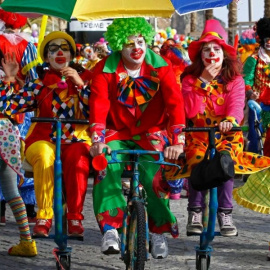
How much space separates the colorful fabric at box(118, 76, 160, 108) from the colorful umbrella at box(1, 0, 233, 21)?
501 mm

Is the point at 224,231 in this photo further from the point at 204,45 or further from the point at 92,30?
the point at 92,30

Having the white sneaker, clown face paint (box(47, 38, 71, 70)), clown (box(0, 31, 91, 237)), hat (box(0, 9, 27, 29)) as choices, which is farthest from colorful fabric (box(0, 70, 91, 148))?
hat (box(0, 9, 27, 29))

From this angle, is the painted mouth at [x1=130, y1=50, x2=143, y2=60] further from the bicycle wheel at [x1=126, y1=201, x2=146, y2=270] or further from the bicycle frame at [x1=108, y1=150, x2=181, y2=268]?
the bicycle wheel at [x1=126, y1=201, x2=146, y2=270]

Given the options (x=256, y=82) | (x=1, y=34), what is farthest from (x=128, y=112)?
(x=256, y=82)

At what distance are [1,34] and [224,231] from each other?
3210mm

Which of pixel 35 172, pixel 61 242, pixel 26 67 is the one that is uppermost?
pixel 26 67

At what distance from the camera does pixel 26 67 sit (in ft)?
28.6

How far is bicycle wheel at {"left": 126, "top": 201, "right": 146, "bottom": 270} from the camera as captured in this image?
246 inches

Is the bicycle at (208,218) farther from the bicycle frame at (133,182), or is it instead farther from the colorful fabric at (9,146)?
the colorful fabric at (9,146)

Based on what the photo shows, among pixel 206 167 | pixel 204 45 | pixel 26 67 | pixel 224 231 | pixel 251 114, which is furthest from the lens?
pixel 251 114

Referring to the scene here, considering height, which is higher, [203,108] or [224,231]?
[203,108]

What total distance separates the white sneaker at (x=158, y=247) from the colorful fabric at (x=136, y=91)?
0.98 m

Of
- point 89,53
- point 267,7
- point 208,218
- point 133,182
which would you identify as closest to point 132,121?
point 133,182

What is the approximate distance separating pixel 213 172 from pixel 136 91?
0.93 metres
